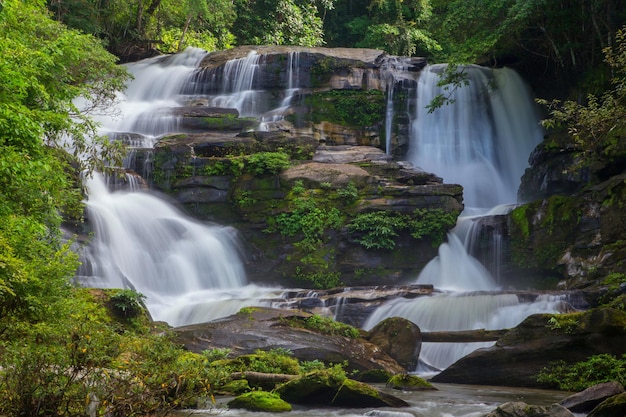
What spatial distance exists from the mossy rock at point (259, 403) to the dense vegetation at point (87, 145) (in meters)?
1.44

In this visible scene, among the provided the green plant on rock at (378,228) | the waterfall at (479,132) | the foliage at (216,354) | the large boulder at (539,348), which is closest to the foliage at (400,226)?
the green plant on rock at (378,228)

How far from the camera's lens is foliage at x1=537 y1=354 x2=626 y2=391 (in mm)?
11199

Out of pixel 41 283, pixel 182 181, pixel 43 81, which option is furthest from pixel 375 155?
pixel 41 283

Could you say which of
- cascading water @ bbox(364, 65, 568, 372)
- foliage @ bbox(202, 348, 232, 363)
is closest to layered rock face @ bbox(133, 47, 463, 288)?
cascading water @ bbox(364, 65, 568, 372)

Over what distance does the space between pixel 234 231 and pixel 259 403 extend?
44.1 feet

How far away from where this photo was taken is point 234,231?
22438 mm

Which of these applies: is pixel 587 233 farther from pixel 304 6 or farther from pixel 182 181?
pixel 304 6

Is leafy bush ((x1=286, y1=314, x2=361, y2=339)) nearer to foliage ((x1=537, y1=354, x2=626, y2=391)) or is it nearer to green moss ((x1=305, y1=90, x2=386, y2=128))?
foliage ((x1=537, y1=354, x2=626, y2=391))

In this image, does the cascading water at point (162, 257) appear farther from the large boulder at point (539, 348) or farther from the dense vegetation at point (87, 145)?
the large boulder at point (539, 348)

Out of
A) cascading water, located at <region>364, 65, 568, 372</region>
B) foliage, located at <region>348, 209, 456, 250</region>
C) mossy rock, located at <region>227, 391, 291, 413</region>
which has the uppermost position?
cascading water, located at <region>364, 65, 568, 372</region>

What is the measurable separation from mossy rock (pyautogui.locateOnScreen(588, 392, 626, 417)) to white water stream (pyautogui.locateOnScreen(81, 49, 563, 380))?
6.69 meters

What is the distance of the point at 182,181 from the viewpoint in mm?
23062

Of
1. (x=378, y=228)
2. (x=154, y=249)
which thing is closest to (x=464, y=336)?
(x=378, y=228)

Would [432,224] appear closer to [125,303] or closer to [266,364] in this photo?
[125,303]
